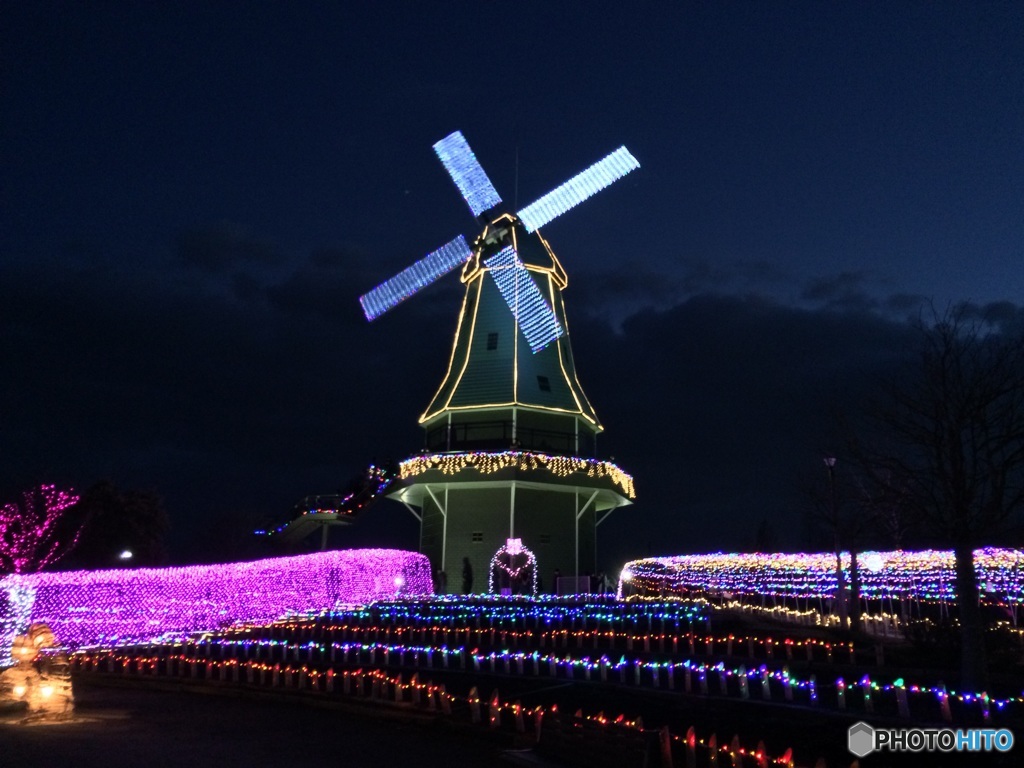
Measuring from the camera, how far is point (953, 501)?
11188mm

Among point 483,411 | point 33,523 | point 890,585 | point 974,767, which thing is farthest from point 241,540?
point 974,767

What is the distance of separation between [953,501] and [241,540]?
56.4 metres

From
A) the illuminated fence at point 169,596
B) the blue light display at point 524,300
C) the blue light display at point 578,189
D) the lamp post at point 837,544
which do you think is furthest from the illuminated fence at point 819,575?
the blue light display at point 578,189

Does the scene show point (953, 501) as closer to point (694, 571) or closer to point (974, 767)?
point (974, 767)

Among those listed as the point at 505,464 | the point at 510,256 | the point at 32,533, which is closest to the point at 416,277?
the point at 510,256

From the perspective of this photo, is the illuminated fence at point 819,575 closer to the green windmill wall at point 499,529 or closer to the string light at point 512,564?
the green windmill wall at point 499,529

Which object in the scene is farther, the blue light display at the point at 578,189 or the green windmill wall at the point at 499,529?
the blue light display at the point at 578,189

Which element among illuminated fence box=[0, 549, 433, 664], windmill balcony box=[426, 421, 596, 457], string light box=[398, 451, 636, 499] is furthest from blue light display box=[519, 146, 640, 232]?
illuminated fence box=[0, 549, 433, 664]

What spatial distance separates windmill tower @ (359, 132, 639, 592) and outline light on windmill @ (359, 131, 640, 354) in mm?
43

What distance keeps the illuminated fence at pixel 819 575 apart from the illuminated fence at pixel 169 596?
964 centimetres

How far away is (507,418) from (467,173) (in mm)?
11732

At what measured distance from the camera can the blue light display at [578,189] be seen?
32.4m

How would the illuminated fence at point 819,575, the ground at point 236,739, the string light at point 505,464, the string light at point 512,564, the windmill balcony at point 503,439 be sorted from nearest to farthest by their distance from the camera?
the ground at point 236,739
the illuminated fence at point 819,575
the string light at point 505,464
the string light at point 512,564
the windmill balcony at point 503,439

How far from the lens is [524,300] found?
30594mm
